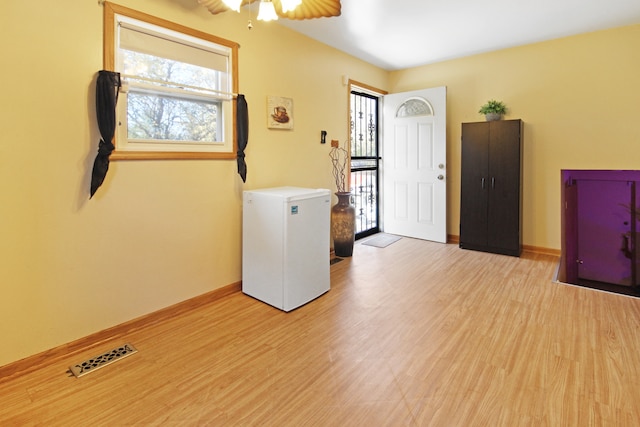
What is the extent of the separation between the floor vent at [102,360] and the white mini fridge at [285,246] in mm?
995

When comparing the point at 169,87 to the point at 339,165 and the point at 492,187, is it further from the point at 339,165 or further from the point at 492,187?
the point at 492,187

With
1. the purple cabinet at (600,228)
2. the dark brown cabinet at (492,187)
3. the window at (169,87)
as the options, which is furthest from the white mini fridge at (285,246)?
the purple cabinet at (600,228)

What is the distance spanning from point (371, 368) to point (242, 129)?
2.02 metres

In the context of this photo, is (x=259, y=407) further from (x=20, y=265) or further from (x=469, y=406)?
(x=20, y=265)

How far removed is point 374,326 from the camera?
7.75 ft

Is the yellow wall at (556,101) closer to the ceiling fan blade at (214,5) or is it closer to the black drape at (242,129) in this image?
the black drape at (242,129)

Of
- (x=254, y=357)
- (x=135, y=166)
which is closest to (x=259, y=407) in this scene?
(x=254, y=357)

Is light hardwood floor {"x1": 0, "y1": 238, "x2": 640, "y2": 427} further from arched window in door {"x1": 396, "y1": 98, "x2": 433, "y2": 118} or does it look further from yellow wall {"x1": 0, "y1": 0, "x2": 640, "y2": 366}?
arched window in door {"x1": 396, "y1": 98, "x2": 433, "y2": 118}

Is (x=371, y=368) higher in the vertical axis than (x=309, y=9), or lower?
lower

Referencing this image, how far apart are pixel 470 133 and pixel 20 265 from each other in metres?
4.24

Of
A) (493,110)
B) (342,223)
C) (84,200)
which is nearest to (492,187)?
(493,110)

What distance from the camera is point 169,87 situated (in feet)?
7.87

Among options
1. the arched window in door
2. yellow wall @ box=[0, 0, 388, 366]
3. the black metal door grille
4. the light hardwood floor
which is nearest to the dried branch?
the black metal door grille

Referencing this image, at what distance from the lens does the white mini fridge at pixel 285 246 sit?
2.57m
